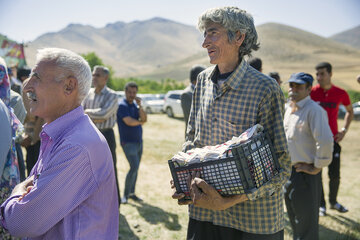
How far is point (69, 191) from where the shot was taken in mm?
1411

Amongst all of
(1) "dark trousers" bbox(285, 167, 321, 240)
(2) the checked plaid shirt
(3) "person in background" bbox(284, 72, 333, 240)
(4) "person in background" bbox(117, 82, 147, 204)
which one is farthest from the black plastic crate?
(4) "person in background" bbox(117, 82, 147, 204)

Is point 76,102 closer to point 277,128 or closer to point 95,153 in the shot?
point 95,153

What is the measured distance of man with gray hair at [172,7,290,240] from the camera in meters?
1.89

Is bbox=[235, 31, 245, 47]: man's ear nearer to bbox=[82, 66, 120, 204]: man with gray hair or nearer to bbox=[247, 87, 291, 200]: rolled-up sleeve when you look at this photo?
bbox=[247, 87, 291, 200]: rolled-up sleeve

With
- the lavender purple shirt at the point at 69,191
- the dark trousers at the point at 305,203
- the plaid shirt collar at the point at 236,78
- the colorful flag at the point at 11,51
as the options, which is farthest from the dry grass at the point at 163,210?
the colorful flag at the point at 11,51

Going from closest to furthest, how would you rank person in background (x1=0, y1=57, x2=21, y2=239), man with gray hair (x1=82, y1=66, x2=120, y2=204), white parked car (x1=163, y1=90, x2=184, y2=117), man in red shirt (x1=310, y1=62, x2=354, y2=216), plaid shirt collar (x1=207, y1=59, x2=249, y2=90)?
person in background (x1=0, y1=57, x2=21, y2=239) < plaid shirt collar (x1=207, y1=59, x2=249, y2=90) < man with gray hair (x1=82, y1=66, x2=120, y2=204) < man in red shirt (x1=310, y1=62, x2=354, y2=216) < white parked car (x1=163, y1=90, x2=184, y2=117)

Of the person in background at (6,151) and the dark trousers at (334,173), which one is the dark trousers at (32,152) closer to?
the person in background at (6,151)

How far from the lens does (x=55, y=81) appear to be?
1533 mm

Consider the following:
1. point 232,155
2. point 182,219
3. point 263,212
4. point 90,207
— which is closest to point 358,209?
point 182,219

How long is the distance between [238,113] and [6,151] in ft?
4.86

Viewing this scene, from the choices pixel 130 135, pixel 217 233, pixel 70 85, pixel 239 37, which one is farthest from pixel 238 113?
pixel 130 135

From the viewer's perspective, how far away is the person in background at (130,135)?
548 cm

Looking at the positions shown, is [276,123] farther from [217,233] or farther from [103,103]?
[103,103]

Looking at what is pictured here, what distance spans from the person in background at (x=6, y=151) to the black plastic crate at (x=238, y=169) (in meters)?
1.04
